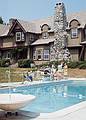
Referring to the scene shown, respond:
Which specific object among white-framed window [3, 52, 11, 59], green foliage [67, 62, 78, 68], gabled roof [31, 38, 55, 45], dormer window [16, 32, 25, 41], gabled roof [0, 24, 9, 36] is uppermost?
gabled roof [0, 24, 9, 36]

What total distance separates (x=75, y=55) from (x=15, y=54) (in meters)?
10.2

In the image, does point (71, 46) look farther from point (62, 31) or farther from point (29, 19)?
point (29, 19)

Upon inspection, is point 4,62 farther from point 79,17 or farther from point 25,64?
point 79,17

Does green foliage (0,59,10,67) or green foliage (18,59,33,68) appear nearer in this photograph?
green foliage (18,59,33,68)

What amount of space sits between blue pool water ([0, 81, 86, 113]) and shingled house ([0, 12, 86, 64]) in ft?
44.5

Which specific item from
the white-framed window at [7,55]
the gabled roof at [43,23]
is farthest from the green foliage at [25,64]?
the white-framed window at [7,55]

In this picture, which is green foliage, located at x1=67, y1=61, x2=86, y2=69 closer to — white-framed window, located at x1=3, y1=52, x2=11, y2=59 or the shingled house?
the shingled house

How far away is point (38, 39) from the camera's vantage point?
41.2 metres

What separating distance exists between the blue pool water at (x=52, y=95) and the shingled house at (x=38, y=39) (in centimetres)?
1356

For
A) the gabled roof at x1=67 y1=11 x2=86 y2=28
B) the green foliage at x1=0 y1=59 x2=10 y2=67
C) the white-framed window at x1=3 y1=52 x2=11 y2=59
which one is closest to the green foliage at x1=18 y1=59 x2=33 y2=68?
the green foliage at x1=0 y1=59 x2=10 y2=67

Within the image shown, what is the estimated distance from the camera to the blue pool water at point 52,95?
39.3ft

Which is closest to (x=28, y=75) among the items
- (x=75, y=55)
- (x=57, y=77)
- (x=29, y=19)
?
(x=57, y=77)

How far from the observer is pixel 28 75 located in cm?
2125

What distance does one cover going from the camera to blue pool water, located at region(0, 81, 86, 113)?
12.0 meters
